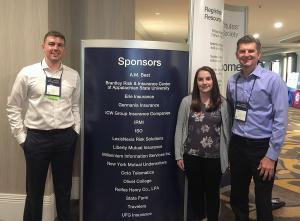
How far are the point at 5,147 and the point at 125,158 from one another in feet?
4.22

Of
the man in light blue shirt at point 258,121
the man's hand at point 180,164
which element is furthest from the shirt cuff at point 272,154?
the man's hand at point 180,164

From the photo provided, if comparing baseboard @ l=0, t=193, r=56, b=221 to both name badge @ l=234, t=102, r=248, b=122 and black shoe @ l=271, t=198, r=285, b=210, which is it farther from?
black shoe @ l=271, t=198, r=285, b=210

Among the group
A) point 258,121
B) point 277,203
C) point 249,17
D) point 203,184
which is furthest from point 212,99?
point 249,17

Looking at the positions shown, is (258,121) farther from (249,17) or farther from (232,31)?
(249,17)

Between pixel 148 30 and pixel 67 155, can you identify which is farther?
pixel 148 30

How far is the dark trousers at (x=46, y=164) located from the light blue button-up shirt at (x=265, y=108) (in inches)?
51.3

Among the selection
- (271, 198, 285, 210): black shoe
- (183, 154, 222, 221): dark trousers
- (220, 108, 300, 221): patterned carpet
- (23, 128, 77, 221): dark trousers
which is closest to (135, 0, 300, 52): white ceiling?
(220, 108, 300, 221): patterned carpet

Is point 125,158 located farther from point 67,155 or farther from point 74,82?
point 74,82

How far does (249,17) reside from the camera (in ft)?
32.8

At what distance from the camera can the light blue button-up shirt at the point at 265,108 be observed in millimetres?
2322

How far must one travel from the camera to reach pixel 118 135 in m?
2.52

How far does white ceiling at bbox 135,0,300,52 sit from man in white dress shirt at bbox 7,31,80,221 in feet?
19.0

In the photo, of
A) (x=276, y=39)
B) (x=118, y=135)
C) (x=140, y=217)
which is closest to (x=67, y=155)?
(x=118, y=135)

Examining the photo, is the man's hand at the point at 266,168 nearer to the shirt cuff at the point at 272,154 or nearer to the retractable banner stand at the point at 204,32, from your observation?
the shirt cuff at the point at 272,154
